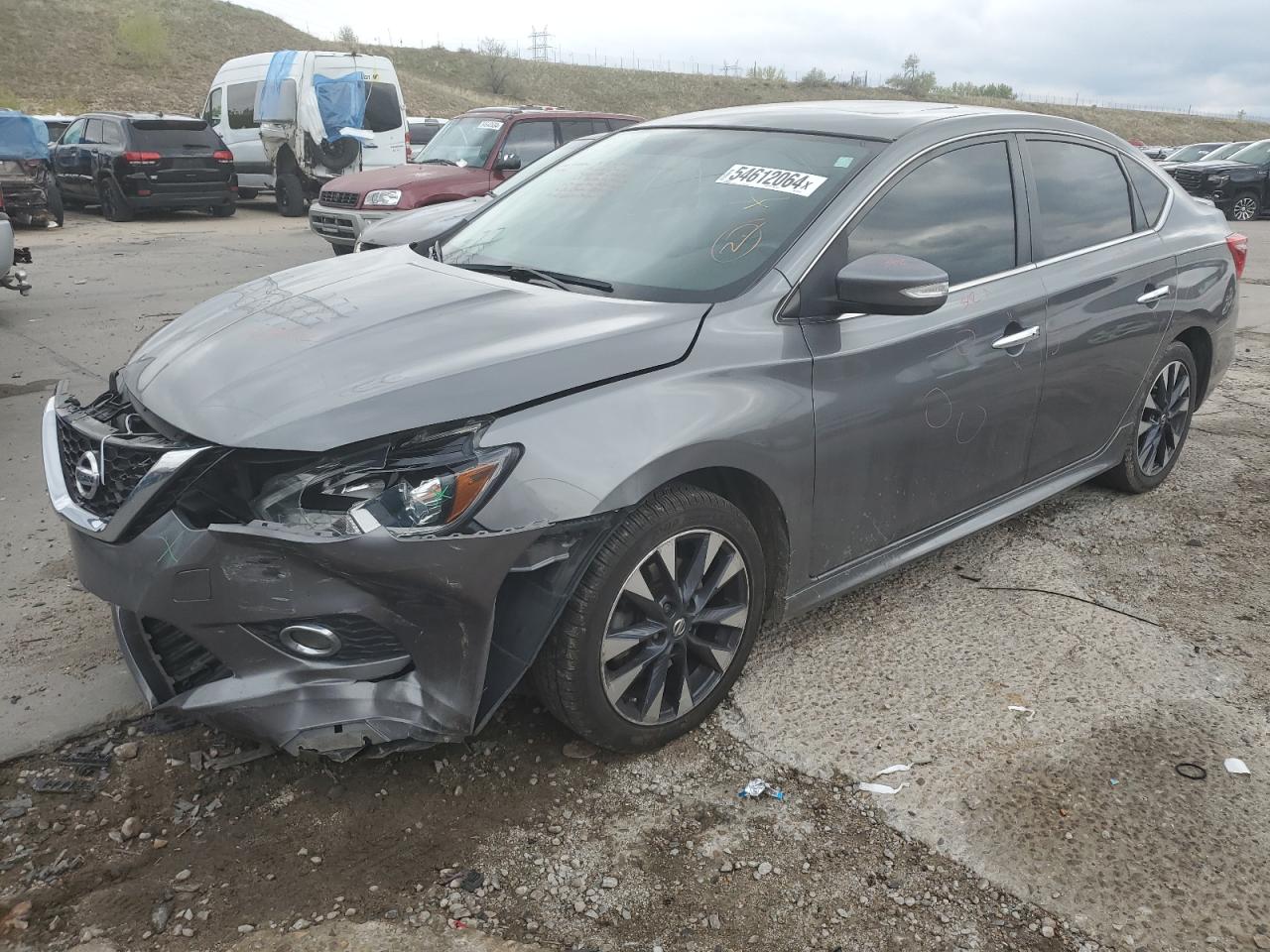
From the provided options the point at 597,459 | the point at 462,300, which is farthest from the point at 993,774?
the point at 462,300

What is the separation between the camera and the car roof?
11.3 feet

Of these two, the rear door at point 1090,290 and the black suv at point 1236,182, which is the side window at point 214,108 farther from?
the black suv at point 1236,182

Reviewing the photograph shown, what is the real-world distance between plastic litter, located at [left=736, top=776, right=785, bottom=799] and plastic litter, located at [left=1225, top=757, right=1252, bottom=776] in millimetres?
1292

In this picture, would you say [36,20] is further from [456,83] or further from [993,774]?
[993,774]

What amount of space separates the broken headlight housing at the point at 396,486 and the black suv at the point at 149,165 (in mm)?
15483

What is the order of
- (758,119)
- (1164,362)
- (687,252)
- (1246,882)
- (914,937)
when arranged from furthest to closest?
(1164,362)
(758,119)
(687,252)
(1246,882)
(914,937)

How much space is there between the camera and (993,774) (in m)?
2.83

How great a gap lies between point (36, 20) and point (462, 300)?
164ft

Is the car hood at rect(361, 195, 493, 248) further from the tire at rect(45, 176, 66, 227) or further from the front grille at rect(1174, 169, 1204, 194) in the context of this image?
the front grille at rect(1174, 169, 1204, 194)

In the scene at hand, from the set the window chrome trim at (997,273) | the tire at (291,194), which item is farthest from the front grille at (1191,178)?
the window chrome trim at (997,273)

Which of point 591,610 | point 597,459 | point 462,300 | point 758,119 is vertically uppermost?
point 758,119

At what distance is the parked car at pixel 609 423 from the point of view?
236 cm

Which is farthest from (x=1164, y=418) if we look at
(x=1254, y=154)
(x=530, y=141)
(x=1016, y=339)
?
(x=1254, y=154)

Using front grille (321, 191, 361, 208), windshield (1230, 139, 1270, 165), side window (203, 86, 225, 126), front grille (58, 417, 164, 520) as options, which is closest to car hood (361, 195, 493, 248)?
front grille (321, 191, 361, 208)
